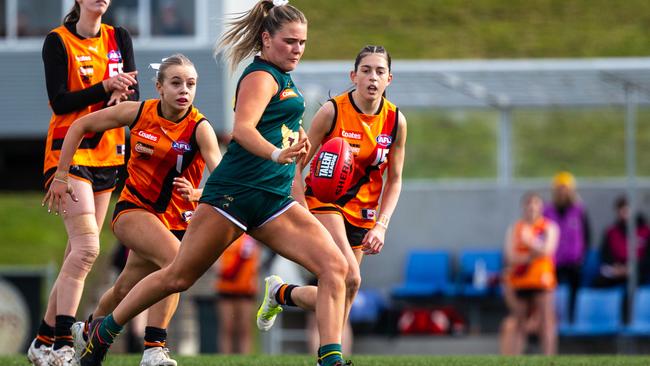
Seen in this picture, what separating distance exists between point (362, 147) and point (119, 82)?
1525mm

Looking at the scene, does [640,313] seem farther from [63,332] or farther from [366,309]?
[63,332]

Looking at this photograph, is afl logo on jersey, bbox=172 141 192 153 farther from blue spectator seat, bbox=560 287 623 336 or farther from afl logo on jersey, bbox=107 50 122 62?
blue spectator seat, bbox=560 287 623 336

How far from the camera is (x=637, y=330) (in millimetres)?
14508

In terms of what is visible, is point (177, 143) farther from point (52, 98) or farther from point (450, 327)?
point (450, 327)

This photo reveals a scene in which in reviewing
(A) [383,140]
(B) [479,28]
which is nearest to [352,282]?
(A) [383,140]

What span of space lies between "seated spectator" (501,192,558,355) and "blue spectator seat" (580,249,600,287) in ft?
8.01

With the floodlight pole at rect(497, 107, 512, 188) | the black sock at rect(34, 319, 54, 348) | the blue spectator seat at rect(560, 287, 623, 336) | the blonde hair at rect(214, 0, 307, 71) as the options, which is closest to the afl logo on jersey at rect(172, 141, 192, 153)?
the blonde hair at rect(214, 0, 307, 71)

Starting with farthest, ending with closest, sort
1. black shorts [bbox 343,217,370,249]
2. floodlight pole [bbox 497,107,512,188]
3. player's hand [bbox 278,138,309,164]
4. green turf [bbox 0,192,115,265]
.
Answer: green turf [bbox 0,192,115,265] → floodlight pole [bbox 497,107,512,188] → black shorts [bbox 343,217,370,249] → player's hand [bbox 278,138,309,164]

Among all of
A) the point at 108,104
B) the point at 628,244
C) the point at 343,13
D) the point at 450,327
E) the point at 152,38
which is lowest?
the point at 450,327

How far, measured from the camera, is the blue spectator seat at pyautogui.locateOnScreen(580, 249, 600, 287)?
15.6m

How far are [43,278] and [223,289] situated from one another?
2139 millimetres

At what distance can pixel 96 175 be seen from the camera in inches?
281

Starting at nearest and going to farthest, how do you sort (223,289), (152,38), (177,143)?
(177,143)
(223,289)
(152,38)

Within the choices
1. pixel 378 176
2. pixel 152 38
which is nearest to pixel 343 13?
pixel 152 38
